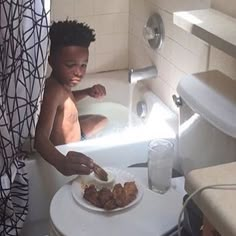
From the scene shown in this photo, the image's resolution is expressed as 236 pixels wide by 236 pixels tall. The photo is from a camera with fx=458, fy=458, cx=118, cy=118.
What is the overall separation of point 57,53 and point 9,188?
59 cm

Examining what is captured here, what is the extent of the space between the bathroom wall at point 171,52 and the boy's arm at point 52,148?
49 cm

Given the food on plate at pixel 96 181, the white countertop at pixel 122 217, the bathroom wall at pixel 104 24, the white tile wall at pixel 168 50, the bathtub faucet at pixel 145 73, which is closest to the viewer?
the white countertop at pixel 122 217

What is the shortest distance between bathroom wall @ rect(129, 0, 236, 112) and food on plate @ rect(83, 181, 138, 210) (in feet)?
1.63

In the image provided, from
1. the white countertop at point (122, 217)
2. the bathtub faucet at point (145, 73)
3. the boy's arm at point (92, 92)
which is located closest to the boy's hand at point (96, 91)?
the boy's arm at point (92, 92)

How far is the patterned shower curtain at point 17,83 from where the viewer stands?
1.28 meters

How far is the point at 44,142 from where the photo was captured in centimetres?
156

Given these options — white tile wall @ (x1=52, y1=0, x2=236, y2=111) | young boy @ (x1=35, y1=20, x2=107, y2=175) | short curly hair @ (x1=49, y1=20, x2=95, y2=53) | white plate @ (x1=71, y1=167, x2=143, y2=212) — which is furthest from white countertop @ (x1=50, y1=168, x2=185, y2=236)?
short curly hair @ (x1=49, y1=20, x2=95, y2=53)

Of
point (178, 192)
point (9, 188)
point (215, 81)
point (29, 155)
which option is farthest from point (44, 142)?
point (215, 81)

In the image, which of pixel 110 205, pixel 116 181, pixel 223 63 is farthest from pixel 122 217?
pixel 223 63

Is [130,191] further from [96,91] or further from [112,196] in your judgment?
[96,91]

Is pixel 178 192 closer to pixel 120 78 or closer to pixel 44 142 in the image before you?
pixel 44 142

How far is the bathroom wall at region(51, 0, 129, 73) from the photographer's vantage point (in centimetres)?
221

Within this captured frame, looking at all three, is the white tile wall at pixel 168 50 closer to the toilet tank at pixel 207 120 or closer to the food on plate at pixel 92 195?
the toilet tank at pixel 207 120

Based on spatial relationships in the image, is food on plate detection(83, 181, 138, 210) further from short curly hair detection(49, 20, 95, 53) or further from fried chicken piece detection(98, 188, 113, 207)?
short curly hair detection(49, 20, 95, 53)
